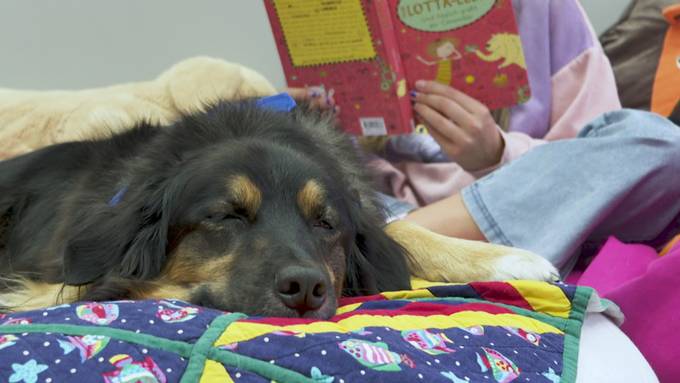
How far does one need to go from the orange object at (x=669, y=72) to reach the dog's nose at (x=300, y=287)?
2.10 metres

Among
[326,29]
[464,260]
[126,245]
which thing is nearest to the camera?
[126,245]

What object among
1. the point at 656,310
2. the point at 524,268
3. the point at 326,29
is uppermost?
the point at 326,29

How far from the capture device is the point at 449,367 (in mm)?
1111

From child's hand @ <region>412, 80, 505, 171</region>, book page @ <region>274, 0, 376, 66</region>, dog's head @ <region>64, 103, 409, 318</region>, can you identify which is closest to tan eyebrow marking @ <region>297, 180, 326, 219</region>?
dog's head @ <region>64, 103, 409, 318</region>

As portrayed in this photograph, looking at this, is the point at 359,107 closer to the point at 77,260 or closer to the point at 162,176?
the point at 162,176

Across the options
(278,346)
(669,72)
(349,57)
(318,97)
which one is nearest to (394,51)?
(349,57)

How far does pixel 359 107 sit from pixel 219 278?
3.34 ft

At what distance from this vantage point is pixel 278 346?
3.34 feet

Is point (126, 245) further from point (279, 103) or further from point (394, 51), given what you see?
point (394, 51)

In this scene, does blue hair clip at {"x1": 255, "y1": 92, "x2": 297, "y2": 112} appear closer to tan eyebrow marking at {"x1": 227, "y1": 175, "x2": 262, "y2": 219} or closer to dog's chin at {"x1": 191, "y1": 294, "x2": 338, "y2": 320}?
tan eyebrow marking at {"x1": 227, "y1": 175, "x2": 262, "y2": 219}

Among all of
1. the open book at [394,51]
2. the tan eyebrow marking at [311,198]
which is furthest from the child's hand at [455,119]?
the tan eyebrow marking at [311,198]

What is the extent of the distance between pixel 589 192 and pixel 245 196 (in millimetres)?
968

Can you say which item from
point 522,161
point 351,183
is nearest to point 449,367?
point 351,183

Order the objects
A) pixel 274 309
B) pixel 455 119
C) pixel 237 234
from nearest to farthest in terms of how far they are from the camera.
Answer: pixel 274 309
pixel 237 234
pixel 455 119
